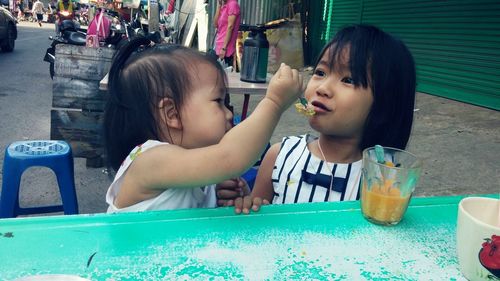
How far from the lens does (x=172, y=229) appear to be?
0.89 meters

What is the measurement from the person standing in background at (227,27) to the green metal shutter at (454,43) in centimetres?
271

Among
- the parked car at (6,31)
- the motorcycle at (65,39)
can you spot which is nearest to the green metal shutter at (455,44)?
the motorcycle at (65,39)

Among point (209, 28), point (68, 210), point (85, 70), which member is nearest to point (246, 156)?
point (68, 210)

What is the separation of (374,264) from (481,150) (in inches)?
150

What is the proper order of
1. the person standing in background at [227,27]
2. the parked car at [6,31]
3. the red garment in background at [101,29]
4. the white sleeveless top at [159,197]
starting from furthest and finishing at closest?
the parked car at [6,31]
the red garment in background at [101,29]
the person standing in background at [227,27]
the white sleeveless top at [159,197]

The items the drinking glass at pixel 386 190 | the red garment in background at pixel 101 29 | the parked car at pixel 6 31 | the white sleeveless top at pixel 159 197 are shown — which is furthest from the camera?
the parked car at pixel 6 31

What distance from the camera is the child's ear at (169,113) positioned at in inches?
48.9

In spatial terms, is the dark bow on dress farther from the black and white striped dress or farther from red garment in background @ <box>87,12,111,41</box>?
red garment in background @ <box>87,12,111,41</box>

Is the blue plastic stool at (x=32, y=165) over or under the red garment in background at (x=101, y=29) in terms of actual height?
under

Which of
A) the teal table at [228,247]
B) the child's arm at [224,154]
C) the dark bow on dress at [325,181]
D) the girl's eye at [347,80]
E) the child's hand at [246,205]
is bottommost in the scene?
Result: the dark bow on dress at [325,181]

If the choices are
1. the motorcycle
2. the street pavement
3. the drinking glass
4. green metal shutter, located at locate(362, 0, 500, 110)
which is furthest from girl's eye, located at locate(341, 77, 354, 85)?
the motorcycle

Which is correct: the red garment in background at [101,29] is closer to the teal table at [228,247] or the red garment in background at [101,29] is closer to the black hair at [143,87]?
the black hair at [143,87]

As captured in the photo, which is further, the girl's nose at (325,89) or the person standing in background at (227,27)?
the person standing in background at (227,27)

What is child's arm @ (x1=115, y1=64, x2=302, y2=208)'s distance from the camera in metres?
1.01
